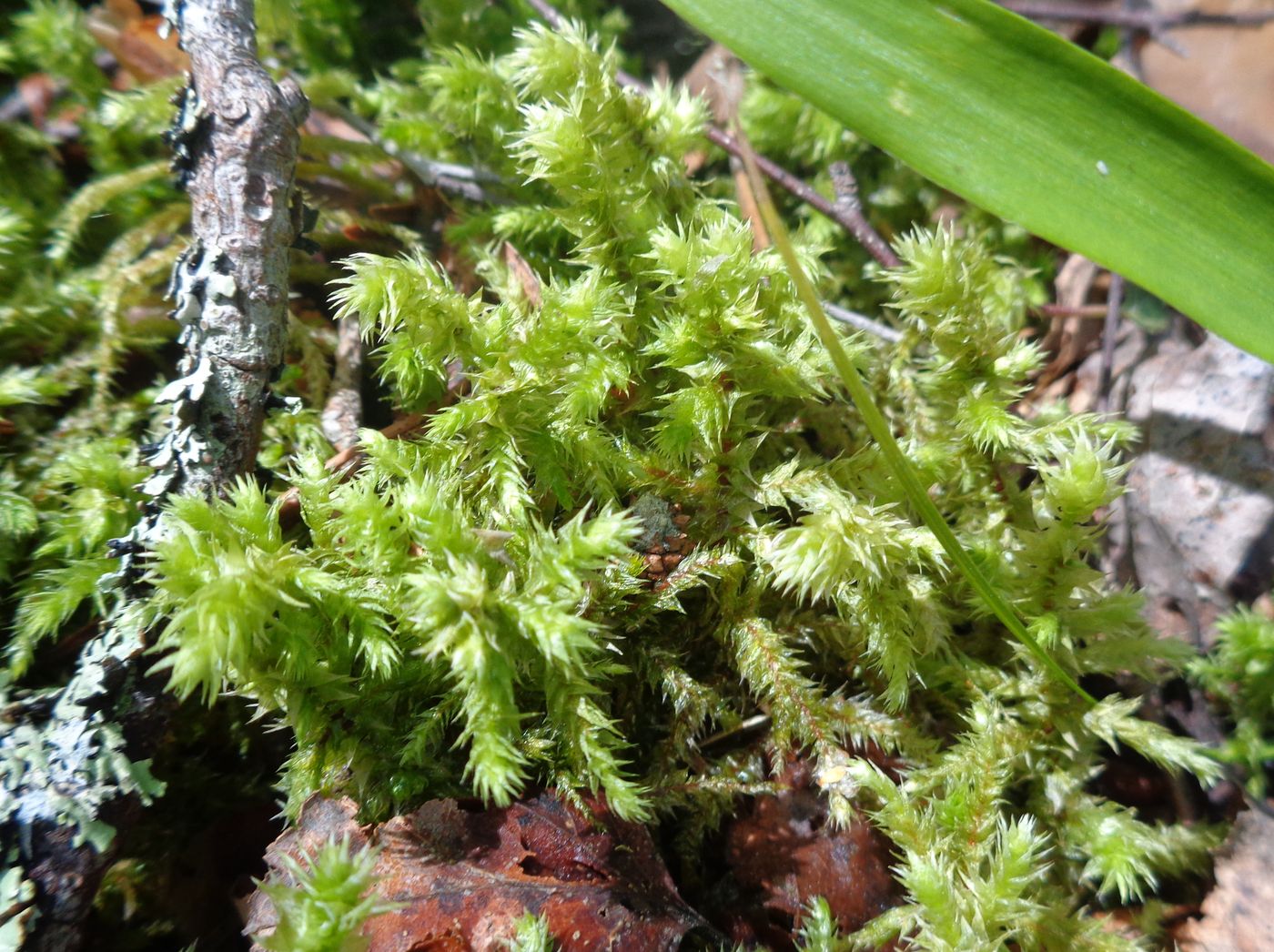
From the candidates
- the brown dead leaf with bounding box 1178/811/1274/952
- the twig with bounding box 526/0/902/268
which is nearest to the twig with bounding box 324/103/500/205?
the twig with bounding box 526/0/902/268

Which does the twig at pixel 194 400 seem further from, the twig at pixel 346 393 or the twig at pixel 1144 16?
the twig at pixel 1144 16

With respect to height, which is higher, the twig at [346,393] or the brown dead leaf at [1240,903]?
the twig at [346,393]

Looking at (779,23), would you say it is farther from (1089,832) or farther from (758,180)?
(1089,832)

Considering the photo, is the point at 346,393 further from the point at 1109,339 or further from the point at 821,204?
the point at 1109,339

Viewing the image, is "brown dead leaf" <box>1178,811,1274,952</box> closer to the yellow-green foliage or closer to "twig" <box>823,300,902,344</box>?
the yellow-green foliage

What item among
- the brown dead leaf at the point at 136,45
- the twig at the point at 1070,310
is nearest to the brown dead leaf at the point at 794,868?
the twig at the point at 1070,310
